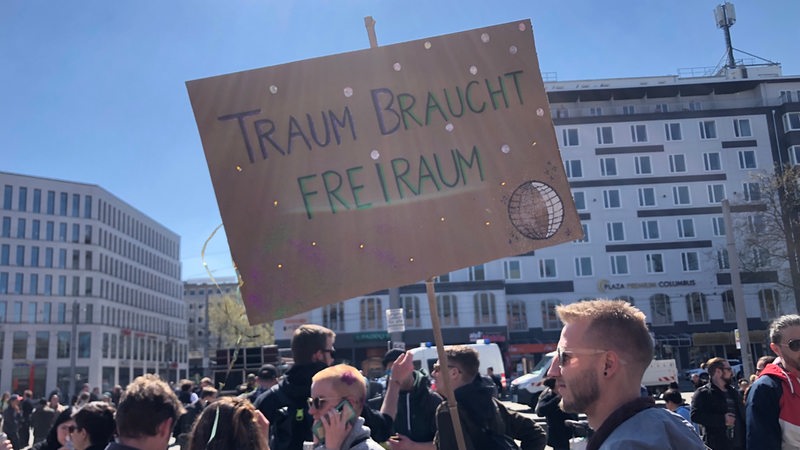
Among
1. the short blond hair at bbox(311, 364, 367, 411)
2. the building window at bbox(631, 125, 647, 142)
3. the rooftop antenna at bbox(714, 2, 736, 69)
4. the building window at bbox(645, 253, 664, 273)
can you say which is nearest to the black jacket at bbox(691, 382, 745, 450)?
the short blond hair at bbox(311, 364, 367, 411)

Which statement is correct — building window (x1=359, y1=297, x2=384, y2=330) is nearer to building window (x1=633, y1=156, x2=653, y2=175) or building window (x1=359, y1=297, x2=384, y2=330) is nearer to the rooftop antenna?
building window (x1=633, y1=156, x2=653, y2=175)

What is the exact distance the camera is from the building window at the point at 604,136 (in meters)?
51.7

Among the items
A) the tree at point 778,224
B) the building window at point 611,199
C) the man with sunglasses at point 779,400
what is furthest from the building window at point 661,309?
the man with sunglasses at point 779,400

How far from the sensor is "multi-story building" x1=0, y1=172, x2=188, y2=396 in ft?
237

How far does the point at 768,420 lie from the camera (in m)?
4.43

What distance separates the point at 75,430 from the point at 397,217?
2.37m

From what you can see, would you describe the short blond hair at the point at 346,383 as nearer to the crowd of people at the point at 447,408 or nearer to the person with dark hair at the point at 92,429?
the crowd of people at the point at 447,408

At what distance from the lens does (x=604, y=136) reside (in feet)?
170

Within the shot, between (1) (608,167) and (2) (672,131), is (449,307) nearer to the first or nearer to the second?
(1) (608,167)

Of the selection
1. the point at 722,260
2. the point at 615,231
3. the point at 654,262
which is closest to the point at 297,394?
the point at 615,231

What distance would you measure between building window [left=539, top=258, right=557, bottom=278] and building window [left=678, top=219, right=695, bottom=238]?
984 cm

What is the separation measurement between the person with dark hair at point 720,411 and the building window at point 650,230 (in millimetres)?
45244

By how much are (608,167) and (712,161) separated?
8013mm

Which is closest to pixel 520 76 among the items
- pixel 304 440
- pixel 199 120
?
pixel 199 120
